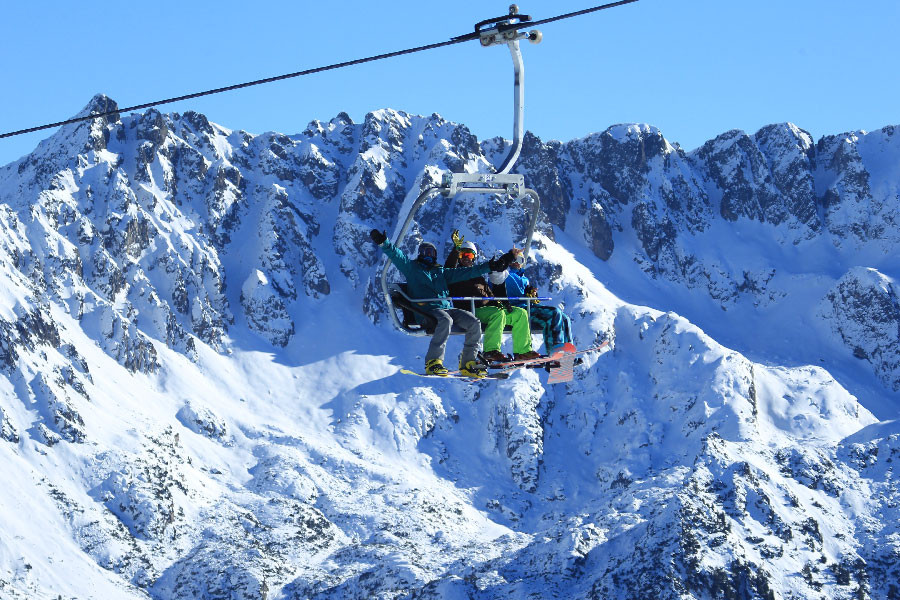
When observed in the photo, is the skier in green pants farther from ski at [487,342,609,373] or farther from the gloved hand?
the gloved hand

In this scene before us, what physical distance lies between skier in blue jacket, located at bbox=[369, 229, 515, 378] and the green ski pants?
1.01 feet

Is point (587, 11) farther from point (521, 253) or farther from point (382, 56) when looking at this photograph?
point (521, 253)

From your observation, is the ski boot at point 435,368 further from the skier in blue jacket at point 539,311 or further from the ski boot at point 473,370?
the skier in blue jacket at point 539,311

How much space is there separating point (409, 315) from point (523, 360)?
359 centimetres

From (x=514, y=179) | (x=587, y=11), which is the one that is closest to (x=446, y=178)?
(x=514, y=179)

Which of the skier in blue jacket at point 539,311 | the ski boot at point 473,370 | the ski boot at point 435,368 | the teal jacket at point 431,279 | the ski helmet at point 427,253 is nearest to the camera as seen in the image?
the ski boot at point 473,370

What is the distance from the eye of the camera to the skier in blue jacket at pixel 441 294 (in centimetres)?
3669

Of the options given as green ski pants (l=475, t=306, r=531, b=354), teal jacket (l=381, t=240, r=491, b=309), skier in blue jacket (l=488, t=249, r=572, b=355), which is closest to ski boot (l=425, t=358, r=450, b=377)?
green ski pants (l=475, t=306, r=531, b=354)

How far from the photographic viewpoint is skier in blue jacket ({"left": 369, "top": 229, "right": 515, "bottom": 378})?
120 ft

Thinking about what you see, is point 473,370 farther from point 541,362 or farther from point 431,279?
point 541,362

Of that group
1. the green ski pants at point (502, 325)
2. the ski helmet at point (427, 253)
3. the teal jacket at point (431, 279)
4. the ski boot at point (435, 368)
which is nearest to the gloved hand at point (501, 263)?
the teal jacket at point (431, 279)

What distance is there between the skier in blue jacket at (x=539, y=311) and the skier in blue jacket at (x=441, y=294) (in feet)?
6.01

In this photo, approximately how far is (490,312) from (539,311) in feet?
12.3

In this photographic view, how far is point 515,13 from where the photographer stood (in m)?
28.3
